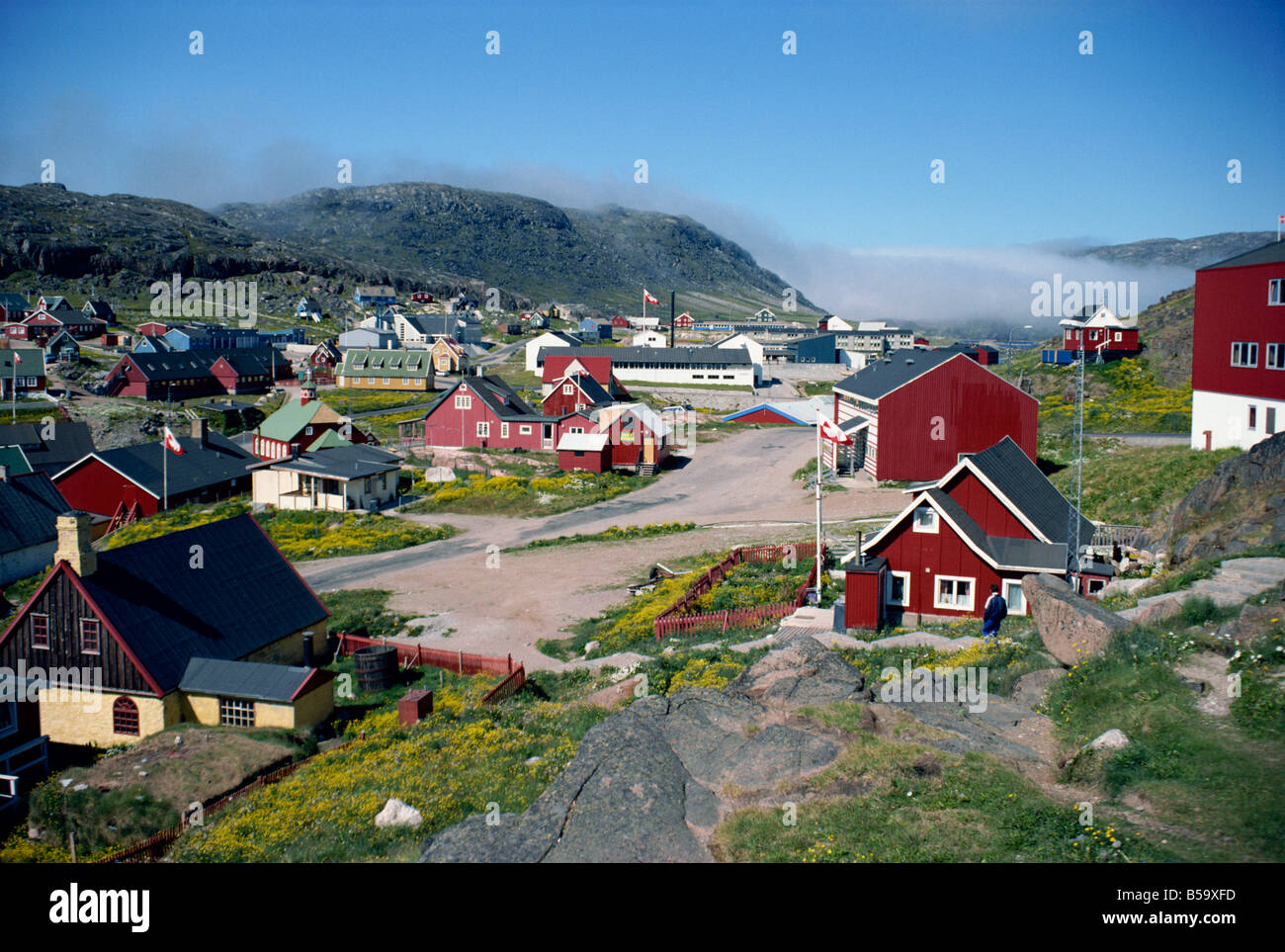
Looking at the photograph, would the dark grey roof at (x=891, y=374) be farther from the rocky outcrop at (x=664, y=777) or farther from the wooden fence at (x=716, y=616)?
the rocky outcrop at (x=664, y=777)

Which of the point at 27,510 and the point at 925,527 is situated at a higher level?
the point at 925,527

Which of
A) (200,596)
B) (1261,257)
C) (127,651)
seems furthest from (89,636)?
(1261,257)

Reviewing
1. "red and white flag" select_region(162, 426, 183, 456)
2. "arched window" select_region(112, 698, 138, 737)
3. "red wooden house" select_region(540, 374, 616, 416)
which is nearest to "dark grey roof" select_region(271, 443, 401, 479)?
"red and white flag" select_region(162, 426, 183, 456)

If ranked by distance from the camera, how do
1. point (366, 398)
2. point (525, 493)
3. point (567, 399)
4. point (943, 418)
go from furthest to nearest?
point (366, 398)
point (567, 399)
point (525, 493)
point (943, 418)

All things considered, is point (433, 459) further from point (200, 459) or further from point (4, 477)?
point (4, 477)

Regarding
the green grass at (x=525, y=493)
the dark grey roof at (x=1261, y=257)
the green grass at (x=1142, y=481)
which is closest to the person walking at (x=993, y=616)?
the green grass at (x=1142, y=481)

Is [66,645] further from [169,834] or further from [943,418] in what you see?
[943,418]

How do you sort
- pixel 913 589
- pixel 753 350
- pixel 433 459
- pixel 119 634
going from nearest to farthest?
1. pixel 119 634
2. pixel 913 589
3. pixel 433 459
4. pixel 753 350

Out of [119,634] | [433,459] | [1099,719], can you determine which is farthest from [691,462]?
[1099,719]
